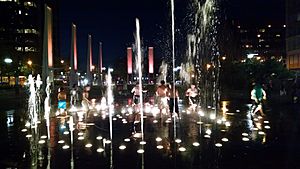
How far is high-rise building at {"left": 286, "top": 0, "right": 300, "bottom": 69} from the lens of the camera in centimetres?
6256

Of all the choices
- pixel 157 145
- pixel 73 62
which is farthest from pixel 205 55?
pixel 157 145

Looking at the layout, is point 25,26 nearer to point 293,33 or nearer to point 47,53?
point 293,33

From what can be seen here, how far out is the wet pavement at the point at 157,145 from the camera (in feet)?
25.3

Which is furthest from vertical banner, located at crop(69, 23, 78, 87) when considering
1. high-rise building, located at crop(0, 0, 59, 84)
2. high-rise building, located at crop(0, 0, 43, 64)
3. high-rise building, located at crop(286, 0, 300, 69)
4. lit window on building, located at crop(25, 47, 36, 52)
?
lit window on building, located at crop(25, 47, 36, 52)

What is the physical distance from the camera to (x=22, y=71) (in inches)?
2212

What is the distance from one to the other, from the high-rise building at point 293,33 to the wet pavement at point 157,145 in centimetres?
5405

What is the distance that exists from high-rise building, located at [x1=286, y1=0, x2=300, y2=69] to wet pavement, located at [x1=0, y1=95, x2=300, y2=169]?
54052mm

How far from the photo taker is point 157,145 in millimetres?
9586

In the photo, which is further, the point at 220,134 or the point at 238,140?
the point at 220,134

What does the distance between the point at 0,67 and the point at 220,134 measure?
42.7 meters

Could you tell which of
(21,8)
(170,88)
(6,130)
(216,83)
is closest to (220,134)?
(170,88)

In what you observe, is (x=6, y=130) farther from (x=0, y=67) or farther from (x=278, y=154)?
(x=0, y=67)

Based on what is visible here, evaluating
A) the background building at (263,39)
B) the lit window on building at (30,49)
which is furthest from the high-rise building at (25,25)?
the background building at (263,39)

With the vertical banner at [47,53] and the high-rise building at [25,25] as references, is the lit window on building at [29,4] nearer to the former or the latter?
the high-rise building at [25,25]
